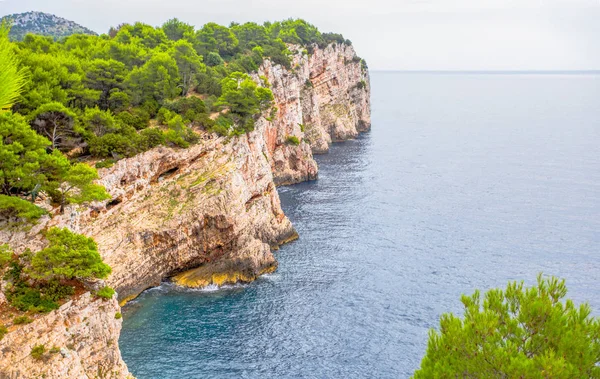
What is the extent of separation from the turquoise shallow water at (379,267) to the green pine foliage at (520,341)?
22410 millimetres

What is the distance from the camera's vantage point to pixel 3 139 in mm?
35438

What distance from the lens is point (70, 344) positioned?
31.0 metres

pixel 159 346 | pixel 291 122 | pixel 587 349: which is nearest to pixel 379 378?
pixel 159 346

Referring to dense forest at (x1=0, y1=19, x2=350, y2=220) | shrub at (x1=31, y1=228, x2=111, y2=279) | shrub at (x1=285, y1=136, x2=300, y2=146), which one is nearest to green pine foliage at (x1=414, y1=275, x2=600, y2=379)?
shrub at (x1=31, y1=228, x2=111, y2=279)

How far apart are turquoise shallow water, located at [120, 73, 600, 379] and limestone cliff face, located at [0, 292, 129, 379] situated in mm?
4603

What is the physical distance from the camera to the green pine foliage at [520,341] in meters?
14.7

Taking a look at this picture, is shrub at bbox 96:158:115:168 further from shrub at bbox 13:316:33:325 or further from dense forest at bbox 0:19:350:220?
shrub at bbox 13:316:33:325

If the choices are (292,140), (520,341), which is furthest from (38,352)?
(292,140)

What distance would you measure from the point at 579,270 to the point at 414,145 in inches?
2936

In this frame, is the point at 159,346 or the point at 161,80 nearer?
the point at 159,346

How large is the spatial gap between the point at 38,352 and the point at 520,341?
27.2 meters

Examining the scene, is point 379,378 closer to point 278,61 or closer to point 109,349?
point 109,349

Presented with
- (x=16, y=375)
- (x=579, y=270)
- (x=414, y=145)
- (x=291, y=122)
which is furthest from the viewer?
(x=414, y=145)

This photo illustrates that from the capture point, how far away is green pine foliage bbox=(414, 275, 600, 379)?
14.7 metres
